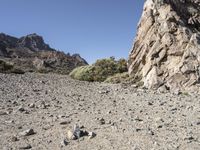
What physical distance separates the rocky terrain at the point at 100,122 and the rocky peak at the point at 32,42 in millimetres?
116040

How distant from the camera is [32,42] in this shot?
13388cm

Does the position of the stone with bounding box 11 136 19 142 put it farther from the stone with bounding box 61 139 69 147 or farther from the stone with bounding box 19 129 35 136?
the stone with bounding box 61 139 69 147

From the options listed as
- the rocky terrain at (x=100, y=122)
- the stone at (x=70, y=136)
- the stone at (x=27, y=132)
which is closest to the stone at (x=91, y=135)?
the rocky terrain at (x=100, y=122)

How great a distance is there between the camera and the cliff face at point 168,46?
1789cm

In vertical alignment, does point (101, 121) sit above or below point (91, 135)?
above

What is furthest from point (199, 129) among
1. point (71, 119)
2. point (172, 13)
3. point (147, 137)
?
point (172, 13)

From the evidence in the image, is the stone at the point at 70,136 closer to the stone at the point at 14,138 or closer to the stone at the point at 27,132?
the stone at the point at 27,132

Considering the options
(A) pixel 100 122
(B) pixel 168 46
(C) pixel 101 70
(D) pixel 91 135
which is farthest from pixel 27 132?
(C) pixel 101 70

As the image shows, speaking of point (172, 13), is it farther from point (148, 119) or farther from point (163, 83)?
point (148, 119)

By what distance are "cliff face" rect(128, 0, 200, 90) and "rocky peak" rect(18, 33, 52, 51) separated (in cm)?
10779

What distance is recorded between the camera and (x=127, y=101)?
13273mm

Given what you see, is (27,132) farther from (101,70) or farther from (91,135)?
(101,70)

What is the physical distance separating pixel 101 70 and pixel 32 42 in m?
110

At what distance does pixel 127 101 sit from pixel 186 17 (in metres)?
9.75
